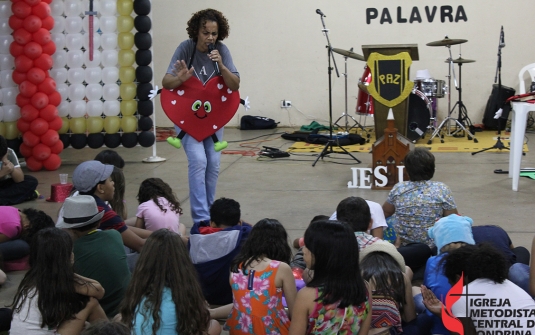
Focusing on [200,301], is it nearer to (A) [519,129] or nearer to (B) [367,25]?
(A) [519,129]

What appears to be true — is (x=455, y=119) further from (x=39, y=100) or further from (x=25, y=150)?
(x=25, y=150)

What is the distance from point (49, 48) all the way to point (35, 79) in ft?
1.31

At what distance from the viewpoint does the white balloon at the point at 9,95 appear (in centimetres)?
788

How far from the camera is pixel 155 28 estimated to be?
1207 cm

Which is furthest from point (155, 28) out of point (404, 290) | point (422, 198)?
point (404, 290)

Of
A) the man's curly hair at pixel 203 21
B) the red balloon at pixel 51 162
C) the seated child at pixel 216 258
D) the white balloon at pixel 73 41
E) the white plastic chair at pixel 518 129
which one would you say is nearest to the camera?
the seated child at pixel 216 258

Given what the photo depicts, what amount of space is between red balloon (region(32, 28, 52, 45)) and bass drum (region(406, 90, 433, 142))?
4.90 meters

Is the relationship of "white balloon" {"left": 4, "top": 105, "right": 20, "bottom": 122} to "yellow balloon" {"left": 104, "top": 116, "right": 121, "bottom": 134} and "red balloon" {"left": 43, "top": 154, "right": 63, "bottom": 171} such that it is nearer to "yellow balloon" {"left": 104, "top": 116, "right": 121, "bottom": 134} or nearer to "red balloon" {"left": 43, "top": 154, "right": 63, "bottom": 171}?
"red balloon" {"left": 43, "top": 154, "right": 63, "bottom": 171}

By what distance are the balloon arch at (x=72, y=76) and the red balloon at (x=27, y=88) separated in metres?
0.01

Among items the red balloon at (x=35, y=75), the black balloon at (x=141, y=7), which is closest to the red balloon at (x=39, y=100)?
the red balloon at (x=35, y=75)

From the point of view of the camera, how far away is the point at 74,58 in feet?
26.8

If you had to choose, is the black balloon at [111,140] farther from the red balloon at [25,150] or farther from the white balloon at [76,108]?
the red balloon at [25,150]

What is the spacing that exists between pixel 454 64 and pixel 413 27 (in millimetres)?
884

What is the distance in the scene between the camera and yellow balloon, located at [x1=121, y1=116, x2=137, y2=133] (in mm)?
8461
